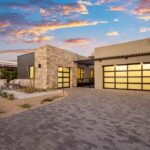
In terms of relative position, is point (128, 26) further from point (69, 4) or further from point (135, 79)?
point (69, 4)

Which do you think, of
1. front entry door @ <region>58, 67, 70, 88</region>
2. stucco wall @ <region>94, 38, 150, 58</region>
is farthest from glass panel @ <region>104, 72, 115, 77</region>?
front entry door @ <region>58, 67, 70, 88</region>

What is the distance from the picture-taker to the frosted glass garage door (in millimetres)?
14594

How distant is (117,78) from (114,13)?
6750 mm

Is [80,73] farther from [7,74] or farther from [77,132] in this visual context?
[77,132]

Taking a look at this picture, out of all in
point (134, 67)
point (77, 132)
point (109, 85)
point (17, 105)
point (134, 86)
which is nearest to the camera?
point (77, 132)

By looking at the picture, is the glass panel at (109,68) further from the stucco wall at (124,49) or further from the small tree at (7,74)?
the small tree at (7,74)

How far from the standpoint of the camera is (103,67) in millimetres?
17453

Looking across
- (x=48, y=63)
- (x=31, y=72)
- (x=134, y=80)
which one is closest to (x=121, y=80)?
(x=134, y=80)

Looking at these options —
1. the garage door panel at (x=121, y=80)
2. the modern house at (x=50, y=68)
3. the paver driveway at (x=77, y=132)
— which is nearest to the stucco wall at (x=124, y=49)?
the garage door panel at (x=121, y=80)

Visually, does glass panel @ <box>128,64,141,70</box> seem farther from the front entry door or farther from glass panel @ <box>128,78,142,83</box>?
the front entry door

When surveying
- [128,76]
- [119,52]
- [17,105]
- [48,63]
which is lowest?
[17,105]

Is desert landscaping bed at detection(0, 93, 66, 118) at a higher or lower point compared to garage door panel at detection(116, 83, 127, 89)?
lower

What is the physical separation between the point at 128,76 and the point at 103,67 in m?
3.07

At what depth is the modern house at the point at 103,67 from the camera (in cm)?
1473
